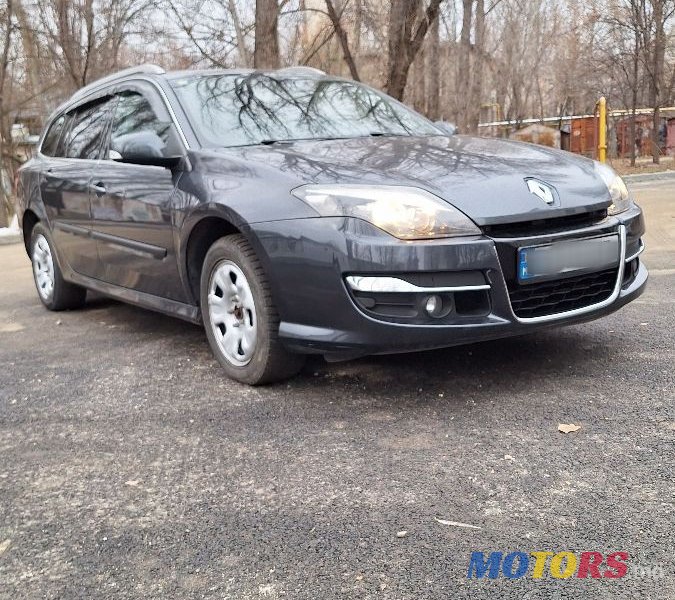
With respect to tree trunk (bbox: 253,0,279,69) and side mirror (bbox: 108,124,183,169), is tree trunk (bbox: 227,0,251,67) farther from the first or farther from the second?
side mirror (bbox: 108,124,183,169)

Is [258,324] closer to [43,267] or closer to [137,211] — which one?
[137,211]

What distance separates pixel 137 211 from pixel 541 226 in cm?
228

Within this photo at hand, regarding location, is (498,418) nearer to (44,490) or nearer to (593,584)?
(593,584)

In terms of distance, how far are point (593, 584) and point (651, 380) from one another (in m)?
1.68

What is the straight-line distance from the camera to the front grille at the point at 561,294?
3199mm

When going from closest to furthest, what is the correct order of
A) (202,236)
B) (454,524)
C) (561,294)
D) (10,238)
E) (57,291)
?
(454,524) → (561,294) → (202,236) → (57,291) → (10,238)

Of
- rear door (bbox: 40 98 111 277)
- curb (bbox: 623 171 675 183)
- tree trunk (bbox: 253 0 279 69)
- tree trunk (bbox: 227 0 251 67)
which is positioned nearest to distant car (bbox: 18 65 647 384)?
rear door (bbox: 40 98 111 277)

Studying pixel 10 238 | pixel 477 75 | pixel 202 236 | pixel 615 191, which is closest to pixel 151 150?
pixel 202 236

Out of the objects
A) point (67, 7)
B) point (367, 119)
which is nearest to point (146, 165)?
point (367, 119)

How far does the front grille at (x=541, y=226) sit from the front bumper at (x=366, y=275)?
28 millimetres

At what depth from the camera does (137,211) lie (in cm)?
432

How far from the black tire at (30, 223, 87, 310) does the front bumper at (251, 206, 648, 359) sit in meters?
2.95

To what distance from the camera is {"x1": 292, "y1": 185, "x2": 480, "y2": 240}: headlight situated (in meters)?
3.08

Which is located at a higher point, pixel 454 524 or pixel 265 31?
pixel 265 31
